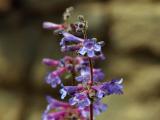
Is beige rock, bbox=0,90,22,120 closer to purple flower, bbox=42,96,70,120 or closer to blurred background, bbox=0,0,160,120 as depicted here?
blurred background, bbox=0,0,160,120

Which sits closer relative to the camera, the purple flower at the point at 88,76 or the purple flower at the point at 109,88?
the purple flower at the point at 109,88

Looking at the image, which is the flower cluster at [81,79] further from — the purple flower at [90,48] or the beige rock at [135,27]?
the beige rock at [135,27]

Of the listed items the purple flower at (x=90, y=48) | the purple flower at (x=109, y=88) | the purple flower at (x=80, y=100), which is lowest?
the purple flower at (x=80, y=100)

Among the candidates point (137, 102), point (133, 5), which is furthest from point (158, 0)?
point (137, 102)

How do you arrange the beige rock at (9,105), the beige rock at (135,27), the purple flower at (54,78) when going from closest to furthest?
1. the purple flower at (54,78)
2. the beige rock at (135,27)
3. the beige rock at (9,105)

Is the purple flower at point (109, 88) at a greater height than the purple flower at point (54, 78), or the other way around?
the purple flower at point (54, 78)

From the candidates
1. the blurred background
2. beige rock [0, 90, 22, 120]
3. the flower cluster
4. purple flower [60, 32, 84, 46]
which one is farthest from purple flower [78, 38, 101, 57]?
beige rock [0, 90, 22, 120]

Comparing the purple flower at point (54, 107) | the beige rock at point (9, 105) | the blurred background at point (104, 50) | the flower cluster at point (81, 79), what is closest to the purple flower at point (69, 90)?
the flower cluster at point (81, 79)

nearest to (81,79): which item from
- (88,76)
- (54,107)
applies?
(88,76)
